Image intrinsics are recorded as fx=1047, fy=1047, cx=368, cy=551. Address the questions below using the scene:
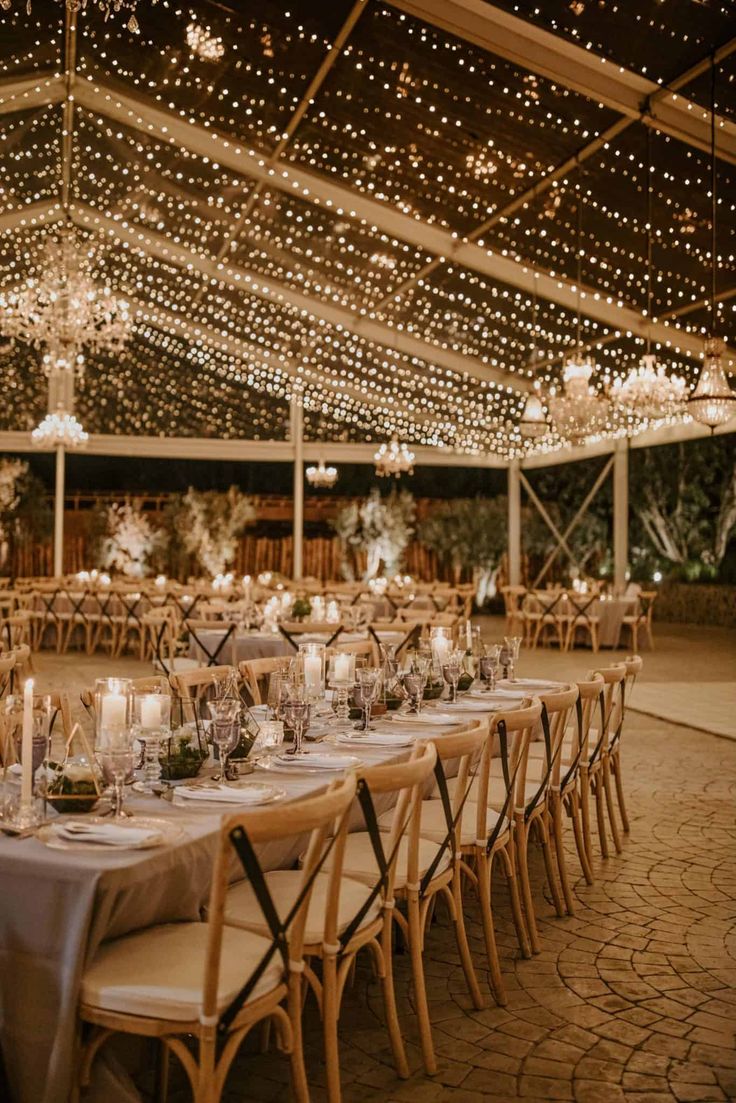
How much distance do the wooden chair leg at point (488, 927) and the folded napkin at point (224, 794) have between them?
2.92 feet

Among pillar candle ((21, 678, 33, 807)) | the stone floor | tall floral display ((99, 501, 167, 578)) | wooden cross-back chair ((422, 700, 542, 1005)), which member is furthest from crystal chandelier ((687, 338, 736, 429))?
tall floral display ((99, 501, 167, 578))

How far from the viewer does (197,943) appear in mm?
2398

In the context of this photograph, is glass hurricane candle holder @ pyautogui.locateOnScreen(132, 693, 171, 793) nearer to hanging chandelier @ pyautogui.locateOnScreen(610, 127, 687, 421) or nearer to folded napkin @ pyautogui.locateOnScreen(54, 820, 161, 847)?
folded napkin @ pyautogui.locateOnScreen(54, 820, 161, 847)

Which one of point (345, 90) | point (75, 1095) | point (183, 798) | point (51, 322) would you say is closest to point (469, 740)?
point (183, 798)

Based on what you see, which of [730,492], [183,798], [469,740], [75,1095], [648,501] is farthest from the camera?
[648,501]

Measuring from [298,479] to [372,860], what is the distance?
15710mm

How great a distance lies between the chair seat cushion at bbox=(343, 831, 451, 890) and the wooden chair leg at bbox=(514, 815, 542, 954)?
435 mm

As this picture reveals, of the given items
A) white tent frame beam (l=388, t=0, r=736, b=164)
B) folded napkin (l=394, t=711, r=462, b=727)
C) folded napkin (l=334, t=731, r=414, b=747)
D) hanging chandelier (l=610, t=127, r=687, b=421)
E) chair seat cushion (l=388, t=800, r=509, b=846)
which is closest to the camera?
chair seat cushion (l=388, t=800, r=509, b=846)

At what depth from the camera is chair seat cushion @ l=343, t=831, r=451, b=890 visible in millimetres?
2967

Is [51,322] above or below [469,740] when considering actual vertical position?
above

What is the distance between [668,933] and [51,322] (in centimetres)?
901

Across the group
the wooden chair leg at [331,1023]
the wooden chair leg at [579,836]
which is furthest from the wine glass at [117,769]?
the wooden chair leg at [579,836]

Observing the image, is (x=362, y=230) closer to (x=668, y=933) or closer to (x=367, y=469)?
(x=668, y=933)

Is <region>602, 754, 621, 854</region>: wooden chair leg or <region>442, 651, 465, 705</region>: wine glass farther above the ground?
<region>442, 651, 465, 705</region>: wine glass
